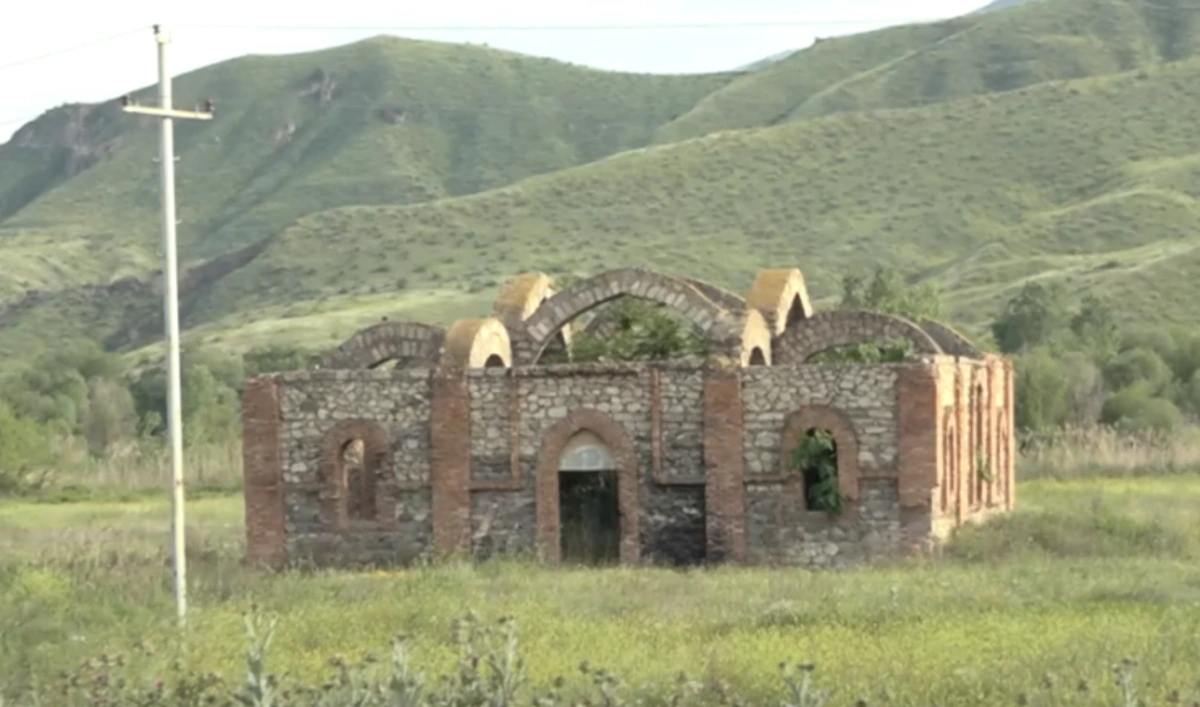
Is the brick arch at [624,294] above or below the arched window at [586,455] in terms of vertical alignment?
above

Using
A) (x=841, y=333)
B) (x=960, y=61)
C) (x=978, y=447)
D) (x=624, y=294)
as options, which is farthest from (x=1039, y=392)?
(x=960, y=61)

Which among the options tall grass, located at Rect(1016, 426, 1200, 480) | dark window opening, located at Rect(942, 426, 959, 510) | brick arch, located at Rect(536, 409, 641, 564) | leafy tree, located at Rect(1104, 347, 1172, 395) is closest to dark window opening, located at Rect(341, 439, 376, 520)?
brick arch, located at Rect(536, 409, 641, 564)

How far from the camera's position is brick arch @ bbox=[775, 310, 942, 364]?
29358 millimetres

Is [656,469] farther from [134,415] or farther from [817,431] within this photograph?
[134,415]

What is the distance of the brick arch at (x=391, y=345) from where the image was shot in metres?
30.7

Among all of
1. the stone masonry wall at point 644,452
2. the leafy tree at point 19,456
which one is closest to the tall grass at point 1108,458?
the stone masonry wall at point 644,452

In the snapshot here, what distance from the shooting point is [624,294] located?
29094mm

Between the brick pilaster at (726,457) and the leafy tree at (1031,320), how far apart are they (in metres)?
39.0

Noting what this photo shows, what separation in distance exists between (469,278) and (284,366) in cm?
2857

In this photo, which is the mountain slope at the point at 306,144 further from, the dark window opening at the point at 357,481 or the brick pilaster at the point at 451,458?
the brick pilaster at the point at 451,458

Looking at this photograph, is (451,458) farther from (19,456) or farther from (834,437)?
(19,456)

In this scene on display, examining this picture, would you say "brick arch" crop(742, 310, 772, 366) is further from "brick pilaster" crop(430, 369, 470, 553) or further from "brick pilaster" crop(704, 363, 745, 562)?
"brick pilaster" crop(430, 369, 470, 553)

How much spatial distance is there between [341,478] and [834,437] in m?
6.89

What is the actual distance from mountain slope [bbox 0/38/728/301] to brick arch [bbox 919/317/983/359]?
264 feet
